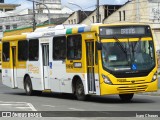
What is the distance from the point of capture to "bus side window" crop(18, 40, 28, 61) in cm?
2557

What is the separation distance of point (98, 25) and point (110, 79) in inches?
81.0

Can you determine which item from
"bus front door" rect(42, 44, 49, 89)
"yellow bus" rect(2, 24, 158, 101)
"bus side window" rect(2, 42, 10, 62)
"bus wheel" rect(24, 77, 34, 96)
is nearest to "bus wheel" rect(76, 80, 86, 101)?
"yellow bus" rect(2, 24, 158, 101)

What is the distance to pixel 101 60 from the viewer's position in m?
18.9

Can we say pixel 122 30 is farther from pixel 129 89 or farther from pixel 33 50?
pixel 33 50

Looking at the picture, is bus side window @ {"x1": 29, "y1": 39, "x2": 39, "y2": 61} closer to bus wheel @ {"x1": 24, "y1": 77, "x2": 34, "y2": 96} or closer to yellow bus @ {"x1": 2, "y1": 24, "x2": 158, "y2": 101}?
yellow bus @ {"x1": 2, "y1": 24, "x2": 158, "y2": 101}

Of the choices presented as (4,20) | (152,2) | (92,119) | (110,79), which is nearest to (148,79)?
(110,79)

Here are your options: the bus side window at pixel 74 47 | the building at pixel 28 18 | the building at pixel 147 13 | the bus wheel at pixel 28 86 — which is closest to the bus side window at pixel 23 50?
the bus wheel at pixel 28 86

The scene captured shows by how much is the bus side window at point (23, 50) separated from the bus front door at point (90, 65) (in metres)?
6.33

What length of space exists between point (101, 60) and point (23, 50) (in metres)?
7.72

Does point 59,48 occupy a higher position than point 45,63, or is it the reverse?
point 59,48

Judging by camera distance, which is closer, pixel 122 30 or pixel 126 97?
pixel 122 30

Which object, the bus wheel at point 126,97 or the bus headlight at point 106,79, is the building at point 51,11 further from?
the bus headlight at point 106,79

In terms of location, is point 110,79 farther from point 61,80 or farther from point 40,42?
point 40,42

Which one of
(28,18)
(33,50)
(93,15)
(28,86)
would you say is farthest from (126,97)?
(28,18)
